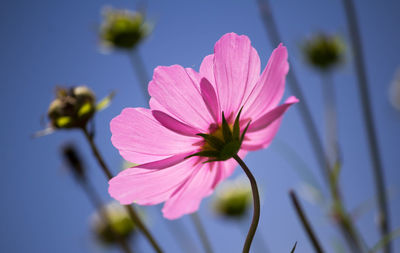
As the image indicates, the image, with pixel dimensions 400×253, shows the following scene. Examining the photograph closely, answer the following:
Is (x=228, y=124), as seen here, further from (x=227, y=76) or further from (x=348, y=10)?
(x=348, y=10)

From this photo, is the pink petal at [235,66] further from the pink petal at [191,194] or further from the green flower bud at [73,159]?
the green flower bud at [73,159]

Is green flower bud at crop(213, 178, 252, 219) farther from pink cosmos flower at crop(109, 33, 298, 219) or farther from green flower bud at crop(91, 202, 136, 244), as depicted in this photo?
pink cosmos flower at crop(109, 33, 298, 219)

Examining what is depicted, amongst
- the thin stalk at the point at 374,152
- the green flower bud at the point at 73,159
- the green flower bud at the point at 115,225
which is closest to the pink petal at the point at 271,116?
the thin stalk at the point at 374,152

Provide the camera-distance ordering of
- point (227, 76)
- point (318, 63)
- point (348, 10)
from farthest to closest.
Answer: point (318, 63) < point (348, 10) < point (227, 76)

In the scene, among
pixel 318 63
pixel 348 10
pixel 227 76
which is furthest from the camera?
pixel 318 63

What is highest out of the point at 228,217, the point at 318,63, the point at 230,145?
the point at 230,145

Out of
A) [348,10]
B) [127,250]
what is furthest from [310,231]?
[348,10]
